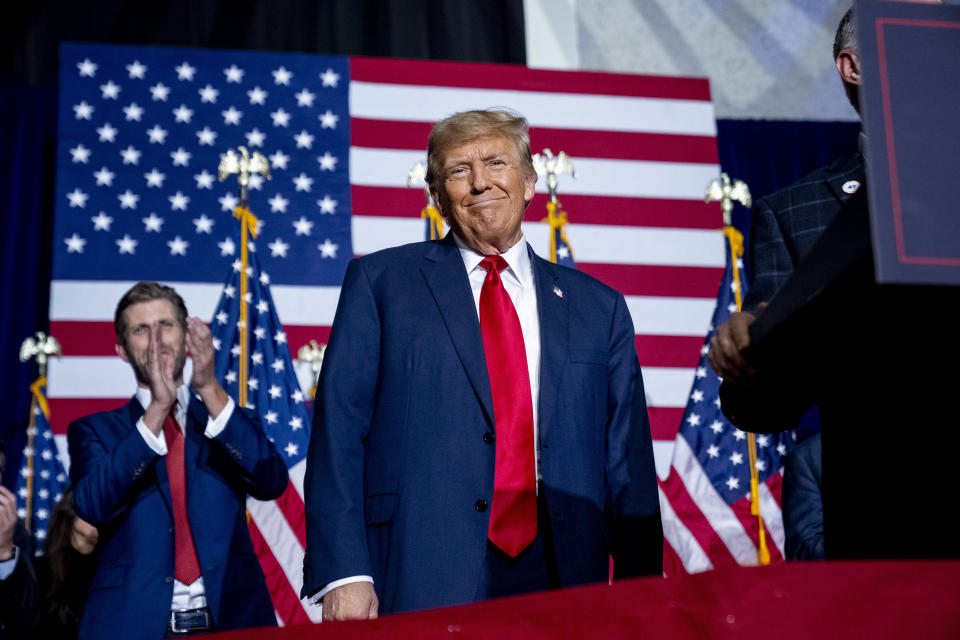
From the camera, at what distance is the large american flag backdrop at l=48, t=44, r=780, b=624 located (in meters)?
5.28

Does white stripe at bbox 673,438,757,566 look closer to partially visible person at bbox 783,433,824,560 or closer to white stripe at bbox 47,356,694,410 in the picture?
partially visible person at bbox 783,433,824,560

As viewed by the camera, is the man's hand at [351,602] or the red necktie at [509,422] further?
the red necktie at [509,422]

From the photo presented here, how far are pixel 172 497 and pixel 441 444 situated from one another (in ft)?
3.38

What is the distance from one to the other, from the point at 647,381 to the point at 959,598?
4.98 metres

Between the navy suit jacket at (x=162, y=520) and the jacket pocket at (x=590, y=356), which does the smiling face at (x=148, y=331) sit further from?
the jacket pocket at (x=590, y=356)

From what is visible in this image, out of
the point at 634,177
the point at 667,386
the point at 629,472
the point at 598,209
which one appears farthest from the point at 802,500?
the point at 634,177

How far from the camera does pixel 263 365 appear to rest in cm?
428

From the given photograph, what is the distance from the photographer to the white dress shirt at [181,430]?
2.37 m

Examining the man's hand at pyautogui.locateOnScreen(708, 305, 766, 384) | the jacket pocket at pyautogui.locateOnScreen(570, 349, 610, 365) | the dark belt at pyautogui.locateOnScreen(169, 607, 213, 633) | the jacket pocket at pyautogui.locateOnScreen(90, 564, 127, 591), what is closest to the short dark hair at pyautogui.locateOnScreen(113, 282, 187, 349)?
the jacket pocket at pyautogui.locateOnScreen(90, 564, 127, 591)

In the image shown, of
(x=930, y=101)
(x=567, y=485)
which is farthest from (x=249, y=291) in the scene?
(x=930, y=101)

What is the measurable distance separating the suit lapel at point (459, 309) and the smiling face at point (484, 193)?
0.20ft

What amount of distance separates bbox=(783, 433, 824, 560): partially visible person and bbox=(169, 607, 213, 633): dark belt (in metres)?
1.68

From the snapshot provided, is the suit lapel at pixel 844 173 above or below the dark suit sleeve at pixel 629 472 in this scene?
above

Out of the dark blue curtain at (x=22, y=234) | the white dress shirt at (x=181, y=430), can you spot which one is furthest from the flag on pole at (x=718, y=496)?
the dark blue curtain at (x=22, y=234)
